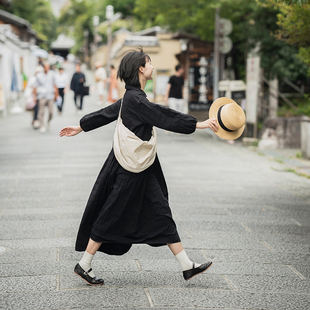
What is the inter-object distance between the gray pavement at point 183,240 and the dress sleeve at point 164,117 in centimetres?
117

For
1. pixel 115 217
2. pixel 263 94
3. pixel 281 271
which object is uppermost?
pixel 263 94

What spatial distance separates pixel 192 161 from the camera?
9688 millimetres

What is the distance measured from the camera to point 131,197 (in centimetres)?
348

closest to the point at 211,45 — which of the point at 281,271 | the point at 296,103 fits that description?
the point at 296,103

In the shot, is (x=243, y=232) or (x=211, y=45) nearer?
(x=243, y=232)

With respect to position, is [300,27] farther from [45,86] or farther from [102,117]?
[45,86]

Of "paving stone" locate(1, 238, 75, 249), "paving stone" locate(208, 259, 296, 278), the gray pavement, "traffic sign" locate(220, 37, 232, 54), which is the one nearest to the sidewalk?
the gray pavement

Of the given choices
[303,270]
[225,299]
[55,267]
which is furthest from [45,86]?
[225,299]

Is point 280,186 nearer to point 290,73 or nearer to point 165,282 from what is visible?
point 165,282

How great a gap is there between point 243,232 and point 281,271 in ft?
3.77

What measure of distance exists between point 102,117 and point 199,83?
1308cm

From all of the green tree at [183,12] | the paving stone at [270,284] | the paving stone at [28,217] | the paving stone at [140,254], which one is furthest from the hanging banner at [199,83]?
the paving stone at [270,284]

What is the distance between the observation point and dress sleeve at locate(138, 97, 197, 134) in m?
3.36

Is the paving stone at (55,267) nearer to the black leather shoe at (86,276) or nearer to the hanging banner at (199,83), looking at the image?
the black leather shoe at (86,276)
